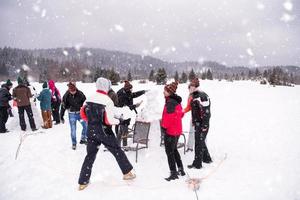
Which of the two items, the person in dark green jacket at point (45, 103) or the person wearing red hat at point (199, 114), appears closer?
the person wearing red hat at point (199, 114)

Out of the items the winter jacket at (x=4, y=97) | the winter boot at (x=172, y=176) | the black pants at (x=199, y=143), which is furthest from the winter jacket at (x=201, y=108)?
the winter jacket at (x=4, y=97)

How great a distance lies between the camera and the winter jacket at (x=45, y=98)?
38.5 feet

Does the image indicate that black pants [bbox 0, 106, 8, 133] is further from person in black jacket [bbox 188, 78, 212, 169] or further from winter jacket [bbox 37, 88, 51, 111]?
person in black jacket [bbox 188, 78, 212, 169]

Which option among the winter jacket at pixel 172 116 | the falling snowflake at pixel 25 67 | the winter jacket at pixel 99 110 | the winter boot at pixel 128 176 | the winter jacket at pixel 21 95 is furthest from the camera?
the falling snowflake at pixel 25 67

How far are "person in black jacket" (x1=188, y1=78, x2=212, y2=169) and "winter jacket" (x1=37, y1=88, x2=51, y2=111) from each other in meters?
7.30

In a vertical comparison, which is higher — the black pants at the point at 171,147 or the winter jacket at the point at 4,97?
the winter jacket at the point at 4,97

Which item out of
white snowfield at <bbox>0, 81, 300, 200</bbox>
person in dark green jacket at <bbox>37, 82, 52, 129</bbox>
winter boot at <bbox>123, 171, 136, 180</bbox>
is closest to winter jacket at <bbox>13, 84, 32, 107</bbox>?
person in dark green jacket at <bbox>37, 82, 52, 129</bbox>

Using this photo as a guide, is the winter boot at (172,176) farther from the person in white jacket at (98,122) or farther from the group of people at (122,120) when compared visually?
the person in white jacket at (98,122)

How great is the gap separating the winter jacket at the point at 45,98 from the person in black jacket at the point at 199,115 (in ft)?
23.9

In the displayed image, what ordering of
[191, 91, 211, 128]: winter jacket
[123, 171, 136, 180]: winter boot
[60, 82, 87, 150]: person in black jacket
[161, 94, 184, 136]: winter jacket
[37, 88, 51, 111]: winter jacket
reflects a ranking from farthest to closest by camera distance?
1. [37, 88, 51, 111]: winter jacket
2. [60, 82, 87, 150]: person in black jacket
3. [191, 91, 211, 128]: winter jacket
4. [123, 171, 136, 180]: winter boot
5. [161, 94, 184, 136]: winter jacket

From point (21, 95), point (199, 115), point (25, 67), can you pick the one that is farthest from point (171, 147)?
point (25, 67)

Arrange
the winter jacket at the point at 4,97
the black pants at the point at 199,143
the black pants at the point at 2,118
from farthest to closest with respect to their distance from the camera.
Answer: the black pants at the point at 2,118 < the winter jacket at the point at 4,97 < the black pants at the point at 199,143

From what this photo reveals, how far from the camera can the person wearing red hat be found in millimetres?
6641

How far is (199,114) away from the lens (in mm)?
6801
